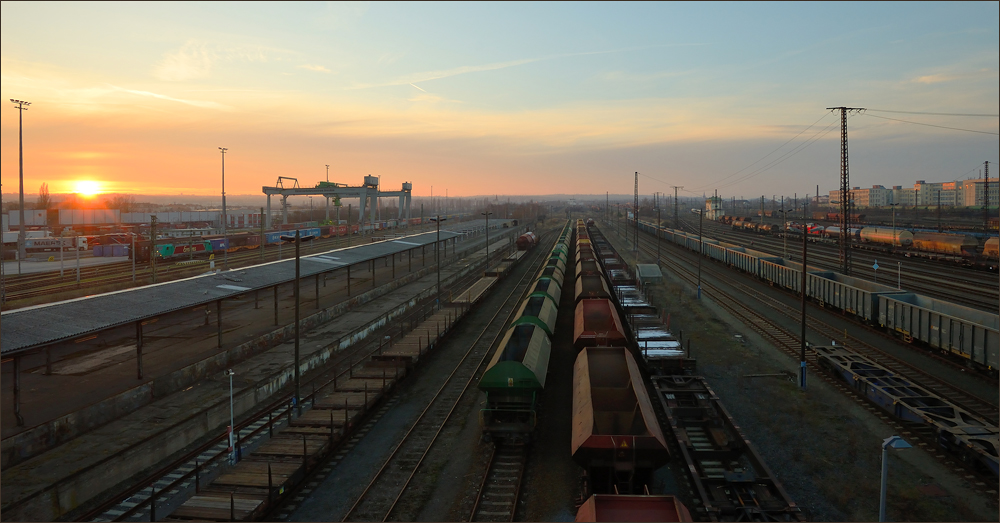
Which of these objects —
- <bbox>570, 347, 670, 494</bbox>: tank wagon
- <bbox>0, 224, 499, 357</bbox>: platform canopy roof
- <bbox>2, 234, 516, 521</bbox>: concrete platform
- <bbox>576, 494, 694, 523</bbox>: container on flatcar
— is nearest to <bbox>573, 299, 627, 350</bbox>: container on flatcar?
<bbox>570, 347, 670, 494</bbox>: tank wagon

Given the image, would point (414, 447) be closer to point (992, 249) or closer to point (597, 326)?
point (597, 326)

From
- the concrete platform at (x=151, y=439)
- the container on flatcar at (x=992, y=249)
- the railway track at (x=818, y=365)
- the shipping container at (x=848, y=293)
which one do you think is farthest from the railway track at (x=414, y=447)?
the container on flatcar at (x=992, y=249)

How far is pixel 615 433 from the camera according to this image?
14.5 m

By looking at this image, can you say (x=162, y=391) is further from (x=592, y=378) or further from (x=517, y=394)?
(x=592, y=378)

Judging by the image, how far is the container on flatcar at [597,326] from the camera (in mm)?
22297

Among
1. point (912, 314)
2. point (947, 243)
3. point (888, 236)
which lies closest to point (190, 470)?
point (912, 314)

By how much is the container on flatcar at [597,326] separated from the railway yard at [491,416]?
0.15 metres

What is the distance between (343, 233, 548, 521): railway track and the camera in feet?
46.6

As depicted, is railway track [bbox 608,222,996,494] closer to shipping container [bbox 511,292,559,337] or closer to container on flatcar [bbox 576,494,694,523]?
container on flatcar [bbox 576,494,694,523]

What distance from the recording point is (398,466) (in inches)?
657

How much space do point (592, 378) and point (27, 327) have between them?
20457 millimetres

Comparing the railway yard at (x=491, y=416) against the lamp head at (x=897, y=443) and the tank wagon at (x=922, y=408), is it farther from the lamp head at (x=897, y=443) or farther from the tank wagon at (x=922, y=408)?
the lamp head at (x=897, y=443)

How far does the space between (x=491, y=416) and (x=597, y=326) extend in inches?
330

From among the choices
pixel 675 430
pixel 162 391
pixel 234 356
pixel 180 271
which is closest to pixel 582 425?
pixel 675 430
